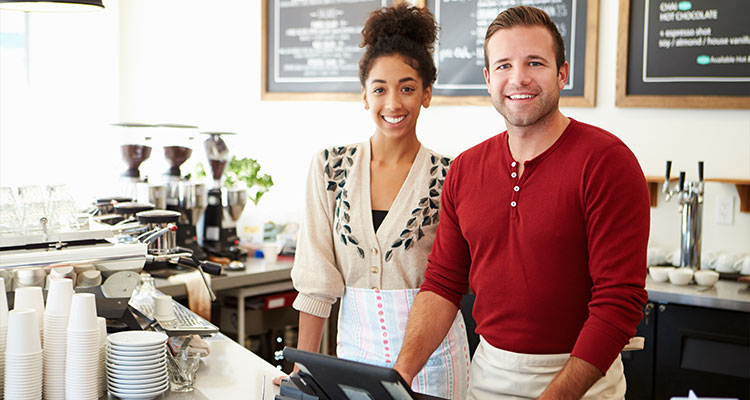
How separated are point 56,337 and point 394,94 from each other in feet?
3.21

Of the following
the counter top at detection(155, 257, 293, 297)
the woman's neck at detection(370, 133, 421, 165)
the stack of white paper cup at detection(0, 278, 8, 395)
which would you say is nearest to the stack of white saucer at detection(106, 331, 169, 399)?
the stack of white paper cup at detection(0, 278, 8, 395)

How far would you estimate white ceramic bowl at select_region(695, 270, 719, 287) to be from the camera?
2.72 metres

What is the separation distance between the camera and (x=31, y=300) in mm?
1728

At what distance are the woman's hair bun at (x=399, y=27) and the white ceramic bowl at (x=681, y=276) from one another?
142 cm

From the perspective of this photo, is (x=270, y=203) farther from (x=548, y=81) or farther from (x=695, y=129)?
(x=548, y=81)

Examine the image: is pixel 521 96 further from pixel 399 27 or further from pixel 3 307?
pixel 3 307

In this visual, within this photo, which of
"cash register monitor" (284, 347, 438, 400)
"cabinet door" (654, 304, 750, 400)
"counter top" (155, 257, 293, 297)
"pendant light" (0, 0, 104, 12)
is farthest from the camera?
"counter top" (155, 257, 293, 297)

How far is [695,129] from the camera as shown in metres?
3.05

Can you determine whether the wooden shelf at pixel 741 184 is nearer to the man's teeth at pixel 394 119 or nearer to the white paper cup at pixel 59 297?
the man's teeth at pixel 394 119

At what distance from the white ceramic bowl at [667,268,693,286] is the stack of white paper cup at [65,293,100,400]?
6.71 feet

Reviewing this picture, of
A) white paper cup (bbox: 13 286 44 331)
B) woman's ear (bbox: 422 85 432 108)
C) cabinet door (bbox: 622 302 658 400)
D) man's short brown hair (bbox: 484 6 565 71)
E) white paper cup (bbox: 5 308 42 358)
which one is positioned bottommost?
cabinet door (bbox: 622 302 658 400)

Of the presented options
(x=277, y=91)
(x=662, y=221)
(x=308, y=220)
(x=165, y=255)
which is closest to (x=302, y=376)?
(x=308, y=220)

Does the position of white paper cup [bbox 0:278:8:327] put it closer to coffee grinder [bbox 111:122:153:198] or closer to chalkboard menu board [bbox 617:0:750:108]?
coffee grinder [bbox 111:122:153:198]

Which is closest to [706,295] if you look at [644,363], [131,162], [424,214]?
[644,363]
